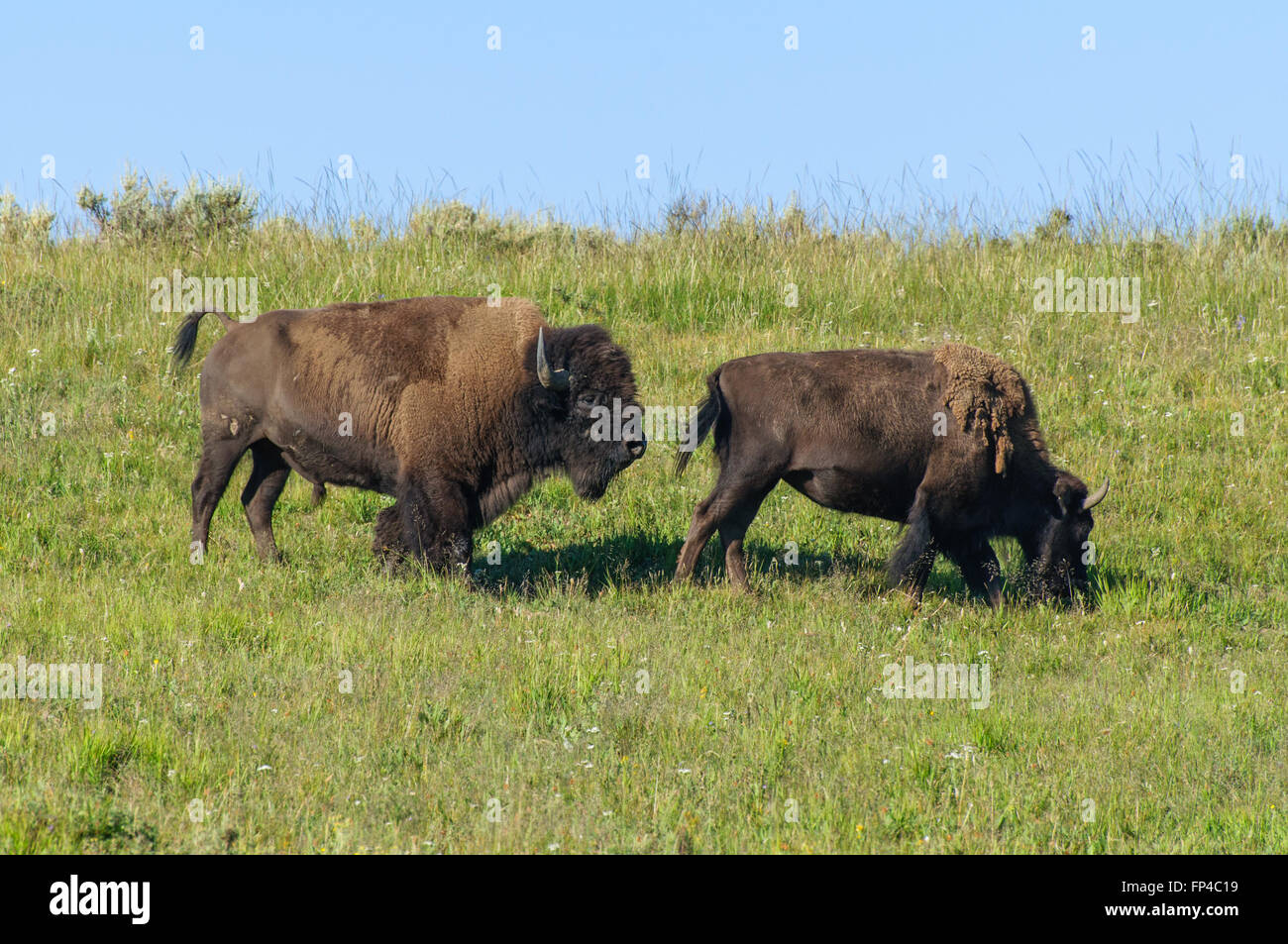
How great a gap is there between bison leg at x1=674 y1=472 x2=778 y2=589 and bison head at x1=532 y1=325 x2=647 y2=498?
58 centimetres

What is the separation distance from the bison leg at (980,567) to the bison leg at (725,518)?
138cm

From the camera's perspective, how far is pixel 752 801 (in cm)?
509

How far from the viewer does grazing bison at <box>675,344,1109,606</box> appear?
8227 mm

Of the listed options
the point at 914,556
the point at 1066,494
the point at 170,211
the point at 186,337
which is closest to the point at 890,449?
the point at 914,556

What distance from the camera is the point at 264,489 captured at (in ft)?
29.0

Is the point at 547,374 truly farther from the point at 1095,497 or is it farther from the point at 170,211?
the point at 170,211

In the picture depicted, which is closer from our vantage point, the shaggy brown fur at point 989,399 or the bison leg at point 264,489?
the shaggy brown fur at point 989,399

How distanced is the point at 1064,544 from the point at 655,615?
298cm

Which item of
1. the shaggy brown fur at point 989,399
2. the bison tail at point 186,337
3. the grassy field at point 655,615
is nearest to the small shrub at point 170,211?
the grassy field at point 655,615

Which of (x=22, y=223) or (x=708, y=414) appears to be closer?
(x=708, y=414)

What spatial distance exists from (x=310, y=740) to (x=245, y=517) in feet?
14.0

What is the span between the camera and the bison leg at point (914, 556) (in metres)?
8.31

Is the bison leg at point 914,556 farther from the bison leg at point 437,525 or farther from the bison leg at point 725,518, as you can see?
the bison leg at point 437,525

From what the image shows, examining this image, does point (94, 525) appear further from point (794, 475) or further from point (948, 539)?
point (948, 539)
